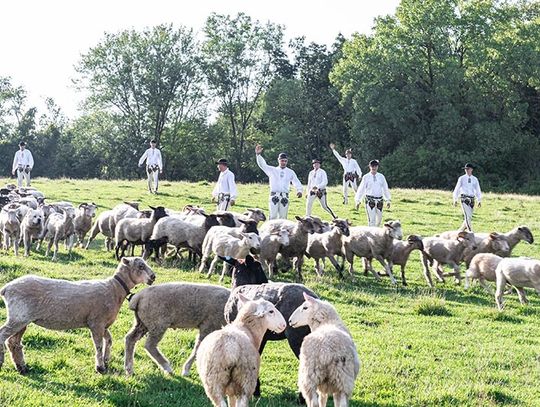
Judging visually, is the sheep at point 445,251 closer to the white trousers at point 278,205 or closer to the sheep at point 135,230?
the white trousers at point 278,205

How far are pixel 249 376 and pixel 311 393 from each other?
0.61 m

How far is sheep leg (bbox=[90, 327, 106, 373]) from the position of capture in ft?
27.9

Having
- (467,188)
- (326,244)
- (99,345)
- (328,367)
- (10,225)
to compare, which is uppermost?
(467,188)

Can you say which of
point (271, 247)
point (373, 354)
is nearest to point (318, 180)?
point (271, 247)

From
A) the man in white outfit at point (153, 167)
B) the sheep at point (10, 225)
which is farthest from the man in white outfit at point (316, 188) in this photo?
the man in white outfit at point (153, 167)

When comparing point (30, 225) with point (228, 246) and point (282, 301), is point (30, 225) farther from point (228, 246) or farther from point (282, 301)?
point (282, 301)

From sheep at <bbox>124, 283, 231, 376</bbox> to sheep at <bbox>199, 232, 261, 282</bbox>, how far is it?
4.81m

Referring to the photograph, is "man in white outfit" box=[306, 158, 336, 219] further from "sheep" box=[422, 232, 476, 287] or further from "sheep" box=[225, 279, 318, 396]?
"sheep" box=[225, 279, 318, 396]

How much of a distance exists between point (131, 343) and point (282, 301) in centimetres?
202

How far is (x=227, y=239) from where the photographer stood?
15.3 metres

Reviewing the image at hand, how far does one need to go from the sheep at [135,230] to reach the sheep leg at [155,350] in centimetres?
890

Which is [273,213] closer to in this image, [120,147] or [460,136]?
[460,136]

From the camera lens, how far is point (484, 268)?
15.5 m

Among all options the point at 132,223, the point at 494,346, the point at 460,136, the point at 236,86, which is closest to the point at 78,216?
the point at 132,223
